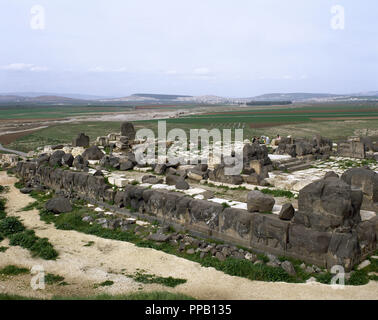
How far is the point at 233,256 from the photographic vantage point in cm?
879

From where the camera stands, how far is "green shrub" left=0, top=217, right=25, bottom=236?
36.2ft

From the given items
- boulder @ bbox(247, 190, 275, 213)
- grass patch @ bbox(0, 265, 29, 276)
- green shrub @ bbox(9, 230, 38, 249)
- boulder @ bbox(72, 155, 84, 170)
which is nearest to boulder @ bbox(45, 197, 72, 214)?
green shrub @ bbox(9, 230, 38, 249)

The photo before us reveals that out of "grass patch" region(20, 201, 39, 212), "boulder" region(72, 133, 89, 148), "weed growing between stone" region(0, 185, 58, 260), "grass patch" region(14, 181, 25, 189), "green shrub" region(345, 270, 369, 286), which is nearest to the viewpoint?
"green shrub" region(345, 270, 369, 286)

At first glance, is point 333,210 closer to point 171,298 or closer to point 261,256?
point 261,256

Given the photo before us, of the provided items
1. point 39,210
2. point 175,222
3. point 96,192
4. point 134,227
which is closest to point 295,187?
point 175,222

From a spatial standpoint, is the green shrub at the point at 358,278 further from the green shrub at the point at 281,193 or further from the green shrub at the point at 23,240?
the green shrub at the point at 23,240

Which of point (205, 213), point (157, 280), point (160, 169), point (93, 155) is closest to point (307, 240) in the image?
point (205, 213)

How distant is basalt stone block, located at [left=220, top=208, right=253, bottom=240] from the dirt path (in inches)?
65.2

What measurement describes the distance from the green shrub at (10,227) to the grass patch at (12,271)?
111 inches

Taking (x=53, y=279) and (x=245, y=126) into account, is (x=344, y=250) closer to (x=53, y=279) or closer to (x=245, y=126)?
(x=53, y=279)

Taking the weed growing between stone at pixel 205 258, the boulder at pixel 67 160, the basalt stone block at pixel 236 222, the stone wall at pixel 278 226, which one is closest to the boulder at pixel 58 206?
the weed growing between stone at pixel 205 258

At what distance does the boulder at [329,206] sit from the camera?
8.16 m

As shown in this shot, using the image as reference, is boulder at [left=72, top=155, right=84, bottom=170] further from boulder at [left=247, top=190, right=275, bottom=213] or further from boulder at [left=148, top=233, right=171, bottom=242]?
boulder at [left=247, top=190, right=275, bottom=213]

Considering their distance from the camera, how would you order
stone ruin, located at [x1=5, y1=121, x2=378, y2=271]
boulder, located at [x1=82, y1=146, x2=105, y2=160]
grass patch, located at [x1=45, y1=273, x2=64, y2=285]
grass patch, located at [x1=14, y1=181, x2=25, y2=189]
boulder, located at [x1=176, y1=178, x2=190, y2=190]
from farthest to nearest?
boulder, located at [x1=82, y1=146, x2=105, y2=160] → grass patch, located at [x1=14, y1=181, x2=25, y2=189] → boulder, located at [x1=176, y1=178, x2=190, y2=190] → stone ruin, located at [x1=5, y1=121, x2=378, y2=271] → grass patch, located at [x1=45, y1=273, x2=64, y2=285]
